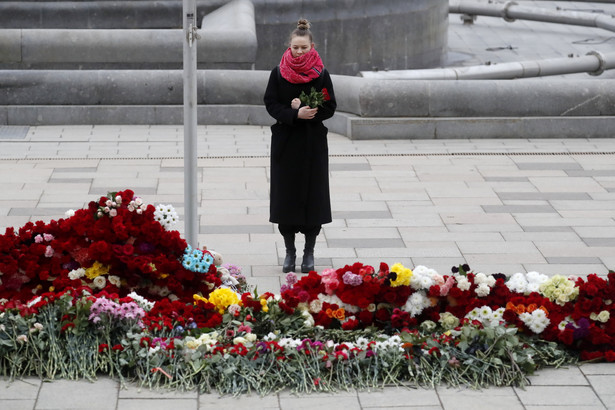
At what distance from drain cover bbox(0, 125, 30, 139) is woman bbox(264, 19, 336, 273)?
602cm

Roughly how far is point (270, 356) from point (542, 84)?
27.1ft

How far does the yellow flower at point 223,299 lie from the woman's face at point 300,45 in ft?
6.22

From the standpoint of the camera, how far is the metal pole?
722cm

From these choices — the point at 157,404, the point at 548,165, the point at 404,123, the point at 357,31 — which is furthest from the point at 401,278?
the point at 357,31

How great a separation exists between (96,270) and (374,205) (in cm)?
407

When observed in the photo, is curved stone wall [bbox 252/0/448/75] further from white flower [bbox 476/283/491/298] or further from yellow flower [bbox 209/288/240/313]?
white flower [bbox 476/283/491/298]

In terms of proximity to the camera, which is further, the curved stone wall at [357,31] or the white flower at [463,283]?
the curved stone wall at [357,31]

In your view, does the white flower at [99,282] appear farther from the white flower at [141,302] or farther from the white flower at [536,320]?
the white flower at [536,320]

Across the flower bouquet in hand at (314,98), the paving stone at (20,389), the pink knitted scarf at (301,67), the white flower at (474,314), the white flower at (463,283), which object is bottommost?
the paving stone at (20,389)

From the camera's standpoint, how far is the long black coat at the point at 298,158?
310 inches

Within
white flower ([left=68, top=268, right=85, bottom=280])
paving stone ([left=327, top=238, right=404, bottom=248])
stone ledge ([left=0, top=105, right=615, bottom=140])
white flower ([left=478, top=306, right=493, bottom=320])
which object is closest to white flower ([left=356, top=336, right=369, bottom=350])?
white flower ([left=478, top=306, right=493, bottom=320])

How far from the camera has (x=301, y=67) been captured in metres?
7.72

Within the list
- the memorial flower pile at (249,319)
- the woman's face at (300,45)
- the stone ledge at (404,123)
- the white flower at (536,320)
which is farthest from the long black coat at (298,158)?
the stone ledge at (404,123)

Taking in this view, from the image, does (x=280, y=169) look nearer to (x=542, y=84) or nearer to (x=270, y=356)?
(x=270, y=356)
